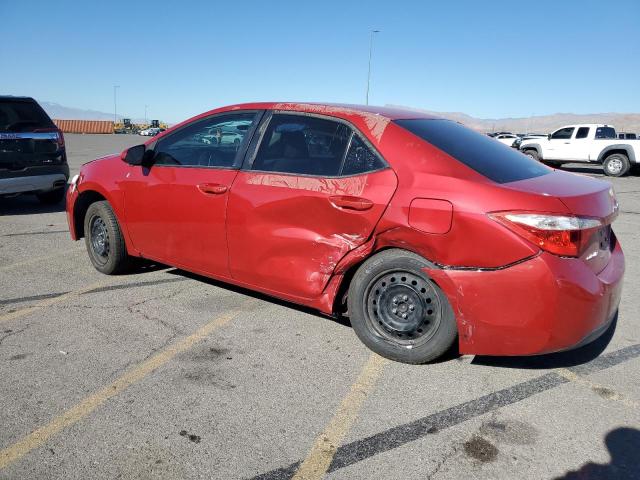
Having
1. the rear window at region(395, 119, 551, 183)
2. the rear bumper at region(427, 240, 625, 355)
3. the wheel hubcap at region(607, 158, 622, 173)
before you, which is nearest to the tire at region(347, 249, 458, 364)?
the rear bumper at region(427, 240, 625, 355)

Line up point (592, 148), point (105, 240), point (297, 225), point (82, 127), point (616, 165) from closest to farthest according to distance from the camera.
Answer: point (297, 225) → point (105, 240) → point (616, 165) → point (592, 148) → point (82, 127)

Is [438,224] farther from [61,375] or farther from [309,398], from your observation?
[61,375]

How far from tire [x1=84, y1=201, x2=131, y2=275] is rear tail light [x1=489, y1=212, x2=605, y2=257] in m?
3.45

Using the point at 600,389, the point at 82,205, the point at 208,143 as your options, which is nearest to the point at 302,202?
the point at 208,143

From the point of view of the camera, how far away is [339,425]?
2.64m

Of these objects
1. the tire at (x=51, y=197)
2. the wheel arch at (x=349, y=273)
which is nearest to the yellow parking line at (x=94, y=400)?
the wheel arch at (x=349, y=273)

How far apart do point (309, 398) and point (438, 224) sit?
1214 mm

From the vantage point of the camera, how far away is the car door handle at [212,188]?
3836 mm

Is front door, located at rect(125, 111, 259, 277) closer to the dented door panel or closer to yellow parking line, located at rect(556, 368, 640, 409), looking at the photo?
the dented door panel

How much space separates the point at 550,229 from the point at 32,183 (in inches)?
296

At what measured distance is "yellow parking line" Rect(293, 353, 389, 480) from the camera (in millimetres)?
2307

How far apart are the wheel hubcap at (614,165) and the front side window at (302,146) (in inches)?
719

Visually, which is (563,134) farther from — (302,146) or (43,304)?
(43,304)

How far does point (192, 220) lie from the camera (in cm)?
405
